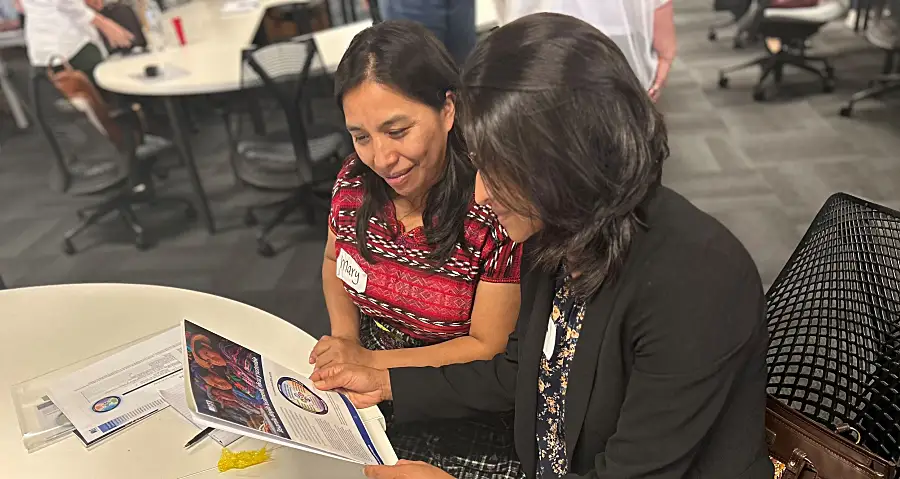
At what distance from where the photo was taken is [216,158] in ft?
13.5

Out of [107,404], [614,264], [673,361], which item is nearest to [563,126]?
[614,264]

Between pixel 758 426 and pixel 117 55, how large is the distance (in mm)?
3462

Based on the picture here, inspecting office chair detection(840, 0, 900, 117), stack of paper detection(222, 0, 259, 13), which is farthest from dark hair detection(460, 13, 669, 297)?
stack of paper detection(222, 0, 259, 13)

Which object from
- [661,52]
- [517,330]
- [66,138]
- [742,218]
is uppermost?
[661,52]

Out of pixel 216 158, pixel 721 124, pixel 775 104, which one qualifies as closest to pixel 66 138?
pixel 216 158

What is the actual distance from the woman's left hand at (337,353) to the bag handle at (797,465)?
2.39 ft

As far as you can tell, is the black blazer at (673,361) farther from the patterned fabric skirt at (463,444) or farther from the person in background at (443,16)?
the person in background at (443,16)

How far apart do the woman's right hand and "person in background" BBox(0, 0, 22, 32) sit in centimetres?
38

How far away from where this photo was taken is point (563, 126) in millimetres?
677

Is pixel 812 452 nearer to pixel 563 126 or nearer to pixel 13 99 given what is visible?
pixel 563 126

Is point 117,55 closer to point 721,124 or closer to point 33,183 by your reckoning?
point 33,183

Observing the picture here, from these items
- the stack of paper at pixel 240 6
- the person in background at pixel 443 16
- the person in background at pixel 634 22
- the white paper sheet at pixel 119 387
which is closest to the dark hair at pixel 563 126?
the white paper sheet at pixel 119 387

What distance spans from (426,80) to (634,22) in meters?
1.03

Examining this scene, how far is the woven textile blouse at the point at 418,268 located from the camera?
4.06 feet
